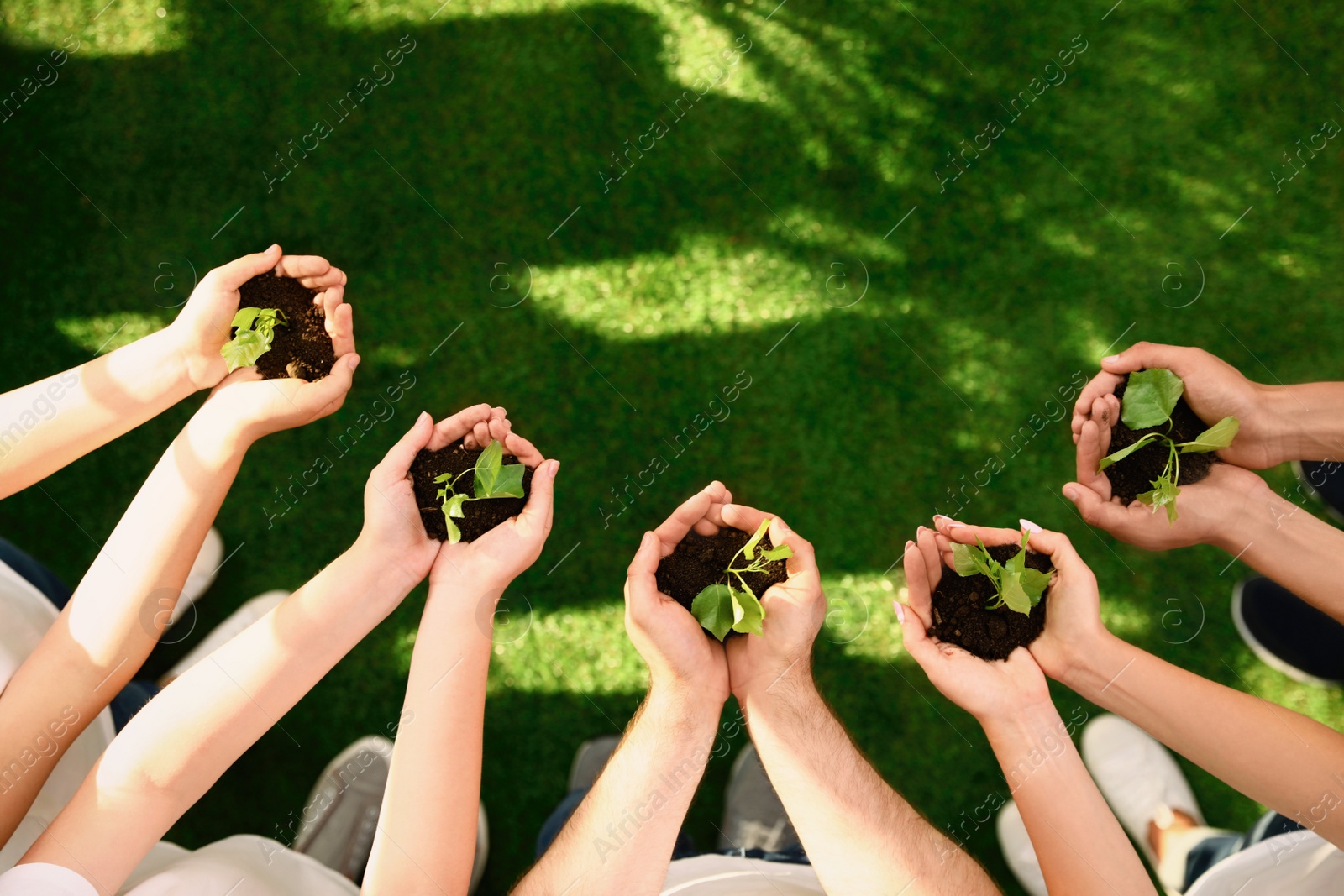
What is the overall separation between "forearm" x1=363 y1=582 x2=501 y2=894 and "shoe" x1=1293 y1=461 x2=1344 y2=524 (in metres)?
2.99

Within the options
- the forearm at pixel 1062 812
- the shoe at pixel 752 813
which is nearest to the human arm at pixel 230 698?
the shoe at pixel 752 813

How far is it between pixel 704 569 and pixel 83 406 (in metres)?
1.91

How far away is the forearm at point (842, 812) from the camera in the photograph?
193cm

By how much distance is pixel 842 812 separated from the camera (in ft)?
6.49

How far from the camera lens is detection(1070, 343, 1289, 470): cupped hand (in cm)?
239

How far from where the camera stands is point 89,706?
207cm

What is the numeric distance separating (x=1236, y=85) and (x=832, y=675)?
2890 millimetres

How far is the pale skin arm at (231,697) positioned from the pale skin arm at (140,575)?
20cm

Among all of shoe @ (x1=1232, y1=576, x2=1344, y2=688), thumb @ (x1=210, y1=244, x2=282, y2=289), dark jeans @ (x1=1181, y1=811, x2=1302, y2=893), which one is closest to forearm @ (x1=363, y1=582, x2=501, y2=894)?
thumb @ (x1=210, y1=244, x2=282, y2=289)

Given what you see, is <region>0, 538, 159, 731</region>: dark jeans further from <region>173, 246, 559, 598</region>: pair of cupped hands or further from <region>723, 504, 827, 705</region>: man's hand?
<region>723, 504, 827, 705</region>: man's hand

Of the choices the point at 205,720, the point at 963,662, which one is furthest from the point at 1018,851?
the point at 205,720

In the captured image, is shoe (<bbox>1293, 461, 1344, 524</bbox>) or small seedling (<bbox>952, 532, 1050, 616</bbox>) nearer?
small seedling (<bbox>952, 532, 1050, 616</bbox>)

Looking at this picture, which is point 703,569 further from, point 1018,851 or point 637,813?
point 1018,851

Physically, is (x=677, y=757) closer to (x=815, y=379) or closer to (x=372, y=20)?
(x=815, y=379)
